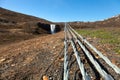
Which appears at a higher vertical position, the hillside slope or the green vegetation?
the green vegetation

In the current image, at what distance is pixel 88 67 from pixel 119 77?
4.10 ft

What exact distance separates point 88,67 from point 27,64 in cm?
222

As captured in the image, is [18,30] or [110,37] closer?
[110,37]

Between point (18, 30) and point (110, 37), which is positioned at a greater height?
point (110, 37)

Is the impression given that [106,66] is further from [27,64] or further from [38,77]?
[27,64]

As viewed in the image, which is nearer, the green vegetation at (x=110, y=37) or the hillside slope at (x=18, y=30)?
the green vegetation at (x=110, y=37)

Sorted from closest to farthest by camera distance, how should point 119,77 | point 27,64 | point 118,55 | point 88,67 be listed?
point 119,77, point 88,67, point 27,64, point 118,55

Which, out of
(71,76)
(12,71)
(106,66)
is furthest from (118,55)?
(12,71)

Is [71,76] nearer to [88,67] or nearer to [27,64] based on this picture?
[88,67]

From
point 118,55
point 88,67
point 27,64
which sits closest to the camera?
point 88,67

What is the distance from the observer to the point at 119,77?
657cm

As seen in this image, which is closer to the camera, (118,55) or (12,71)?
(12,71)

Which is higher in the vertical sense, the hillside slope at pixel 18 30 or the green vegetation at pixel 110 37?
the green vegetation at pixel 110 37

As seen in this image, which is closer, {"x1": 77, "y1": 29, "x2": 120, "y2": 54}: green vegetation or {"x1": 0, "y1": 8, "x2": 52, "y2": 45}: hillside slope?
{"x1": 77, "y1": 29, "x2": 120, "y2": 54}: green vegetation
